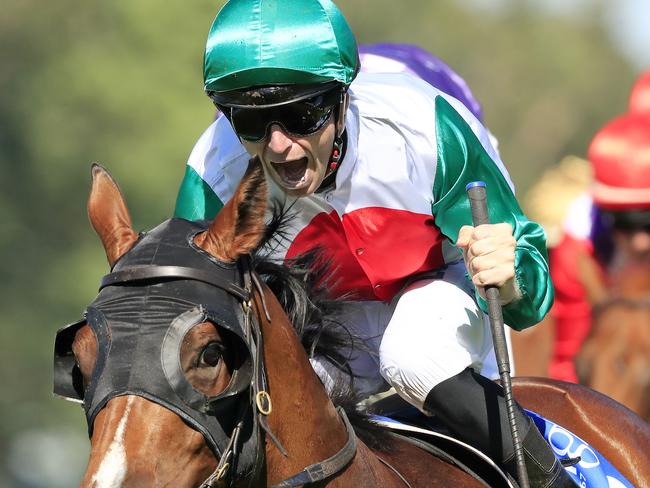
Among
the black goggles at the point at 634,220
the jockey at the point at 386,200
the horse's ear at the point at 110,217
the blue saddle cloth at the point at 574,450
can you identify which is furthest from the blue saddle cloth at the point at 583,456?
the black goggles at the point at 634,220

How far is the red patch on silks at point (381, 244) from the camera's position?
416 cm

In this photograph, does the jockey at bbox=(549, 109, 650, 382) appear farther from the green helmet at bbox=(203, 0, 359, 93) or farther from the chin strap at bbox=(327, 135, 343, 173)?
the green helmet at bbox=(203, 0, 359, 93)

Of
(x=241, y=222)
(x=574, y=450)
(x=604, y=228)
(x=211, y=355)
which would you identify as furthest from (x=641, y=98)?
(x=211, y=355)

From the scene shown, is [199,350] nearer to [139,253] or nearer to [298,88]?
[139,253]

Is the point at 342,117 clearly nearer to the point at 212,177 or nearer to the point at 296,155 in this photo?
the point at 296,155

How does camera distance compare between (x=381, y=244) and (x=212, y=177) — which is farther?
(x=212, y=177)

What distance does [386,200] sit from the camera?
4152 millimetres

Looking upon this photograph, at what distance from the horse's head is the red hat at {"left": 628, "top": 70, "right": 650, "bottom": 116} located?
6369 mm

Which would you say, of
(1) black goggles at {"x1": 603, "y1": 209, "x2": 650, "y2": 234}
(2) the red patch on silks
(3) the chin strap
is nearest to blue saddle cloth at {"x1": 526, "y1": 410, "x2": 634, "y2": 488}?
(2) the red patch on silks

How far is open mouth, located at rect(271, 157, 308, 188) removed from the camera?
394 cm

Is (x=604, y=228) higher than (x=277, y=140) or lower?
lower

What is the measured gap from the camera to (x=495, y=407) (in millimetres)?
3953

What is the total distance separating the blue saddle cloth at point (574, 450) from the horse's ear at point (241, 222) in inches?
42.3

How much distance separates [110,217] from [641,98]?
6795mm
